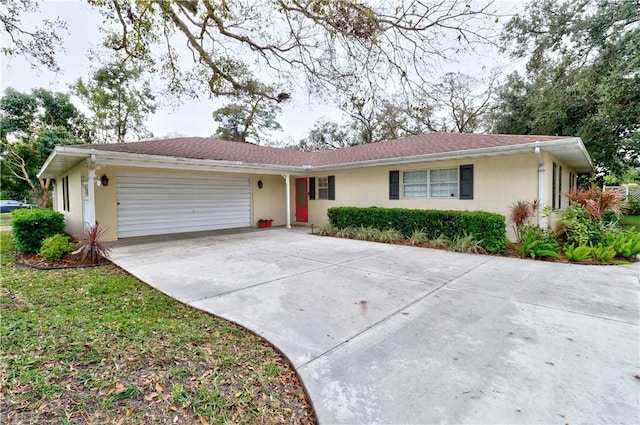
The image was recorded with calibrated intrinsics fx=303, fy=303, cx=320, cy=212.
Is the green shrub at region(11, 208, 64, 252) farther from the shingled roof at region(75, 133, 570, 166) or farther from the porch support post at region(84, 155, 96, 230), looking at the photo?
the shingled roof at region(75, 133, 570, 166)

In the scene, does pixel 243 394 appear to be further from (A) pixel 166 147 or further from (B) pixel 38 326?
(A) pixel 166 147

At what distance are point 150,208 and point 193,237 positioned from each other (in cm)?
193

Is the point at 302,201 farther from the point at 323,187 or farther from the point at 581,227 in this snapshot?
the point at 581,227

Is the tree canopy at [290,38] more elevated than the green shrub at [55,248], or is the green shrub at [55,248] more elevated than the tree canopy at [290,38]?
the tree canopy at [290,38]

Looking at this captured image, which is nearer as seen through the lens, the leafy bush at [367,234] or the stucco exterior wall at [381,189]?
the stucco exterior wall at [381,189]

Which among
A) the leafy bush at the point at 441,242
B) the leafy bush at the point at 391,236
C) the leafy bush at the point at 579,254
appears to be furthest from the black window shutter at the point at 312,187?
the leafy bush at the point at 579,254

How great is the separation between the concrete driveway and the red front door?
24.9 feet

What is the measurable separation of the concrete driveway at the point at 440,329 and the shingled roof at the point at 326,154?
374 cm

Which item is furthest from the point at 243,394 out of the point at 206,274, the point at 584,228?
the point at 584,228

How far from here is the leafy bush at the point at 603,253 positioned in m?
6.14


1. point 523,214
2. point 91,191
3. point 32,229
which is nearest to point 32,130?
point 91,191

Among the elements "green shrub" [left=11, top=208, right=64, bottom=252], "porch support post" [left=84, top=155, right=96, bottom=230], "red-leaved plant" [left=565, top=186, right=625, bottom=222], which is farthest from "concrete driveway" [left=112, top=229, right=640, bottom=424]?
"green shrub" [left=11, top=208, right=64, bottom=252]

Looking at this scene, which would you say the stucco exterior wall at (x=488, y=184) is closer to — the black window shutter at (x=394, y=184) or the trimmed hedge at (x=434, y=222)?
the black window shutter at (x=394, y=184)

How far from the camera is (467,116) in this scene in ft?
70.2
